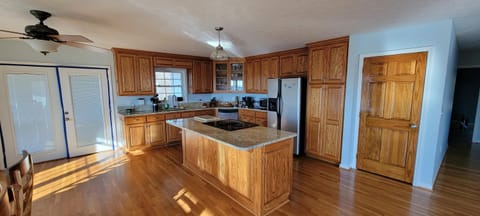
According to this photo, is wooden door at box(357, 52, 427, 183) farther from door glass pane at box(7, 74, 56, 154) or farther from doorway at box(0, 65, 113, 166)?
door glass pane at box(7, 74, 56, 154)

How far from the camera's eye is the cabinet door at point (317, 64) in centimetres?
363

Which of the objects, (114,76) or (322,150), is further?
(114,76)

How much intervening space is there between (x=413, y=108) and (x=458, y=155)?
277cm

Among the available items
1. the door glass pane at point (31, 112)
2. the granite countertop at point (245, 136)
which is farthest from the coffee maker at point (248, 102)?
the door glass pane at point (31, 112)

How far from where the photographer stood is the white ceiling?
79.5 inches

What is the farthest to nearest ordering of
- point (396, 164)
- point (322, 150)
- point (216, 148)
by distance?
point (322, 150)
point (396, 164)
point (216, 148)

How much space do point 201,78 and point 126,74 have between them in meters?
1.87

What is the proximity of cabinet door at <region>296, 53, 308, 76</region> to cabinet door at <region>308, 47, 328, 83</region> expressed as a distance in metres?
0.41

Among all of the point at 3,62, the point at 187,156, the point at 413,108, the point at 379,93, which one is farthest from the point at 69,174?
the point at 413,108

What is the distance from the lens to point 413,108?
2.83 m

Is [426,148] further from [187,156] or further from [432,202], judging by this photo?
[187,156]

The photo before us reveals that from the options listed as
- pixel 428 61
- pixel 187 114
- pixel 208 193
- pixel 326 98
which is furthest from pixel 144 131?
pixel 428 61

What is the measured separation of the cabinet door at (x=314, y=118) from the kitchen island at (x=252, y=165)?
1621 millimetres

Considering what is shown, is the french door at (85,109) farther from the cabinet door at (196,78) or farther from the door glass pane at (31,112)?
the cabinet door at (196,78)
